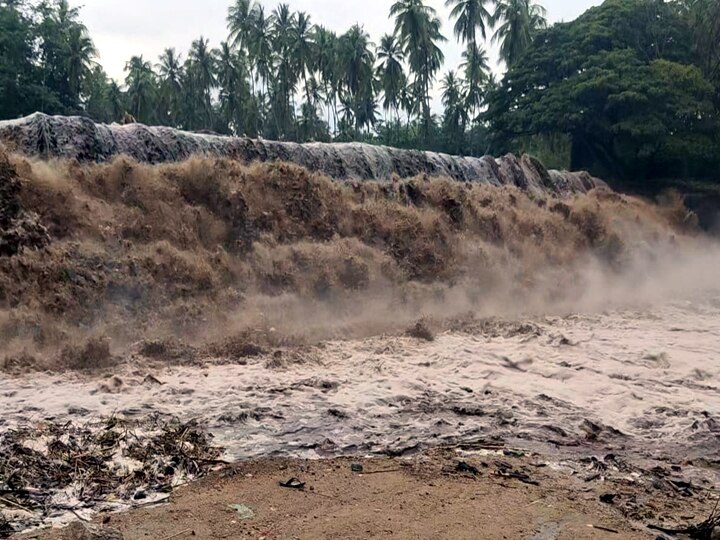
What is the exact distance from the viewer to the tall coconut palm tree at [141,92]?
142 ft

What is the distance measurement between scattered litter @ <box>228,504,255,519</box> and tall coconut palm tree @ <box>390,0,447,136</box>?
3580 centimetres

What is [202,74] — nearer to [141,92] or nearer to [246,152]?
[141,92]

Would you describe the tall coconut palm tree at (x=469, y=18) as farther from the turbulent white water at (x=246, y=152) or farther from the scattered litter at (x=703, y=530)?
the scattered litter at (x=703, y=530)

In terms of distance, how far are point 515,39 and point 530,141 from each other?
12.4 meters

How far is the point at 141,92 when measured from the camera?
1700 inches

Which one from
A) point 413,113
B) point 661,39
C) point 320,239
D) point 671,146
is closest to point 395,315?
point 320,239

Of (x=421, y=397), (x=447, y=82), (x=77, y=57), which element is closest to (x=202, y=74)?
(x=77, y=57)

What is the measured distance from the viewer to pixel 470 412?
6070 millimetres

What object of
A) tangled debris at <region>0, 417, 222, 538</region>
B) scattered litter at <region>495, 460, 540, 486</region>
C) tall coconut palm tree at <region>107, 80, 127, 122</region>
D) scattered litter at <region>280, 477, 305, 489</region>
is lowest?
scattered litter at <region>495, 460, 540, 486</region>

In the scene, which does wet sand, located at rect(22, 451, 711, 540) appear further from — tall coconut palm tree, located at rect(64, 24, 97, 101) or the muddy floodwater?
tall coconut palm tree, located at rect(64, 24, 97, 101)

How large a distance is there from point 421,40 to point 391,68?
368 centimetres

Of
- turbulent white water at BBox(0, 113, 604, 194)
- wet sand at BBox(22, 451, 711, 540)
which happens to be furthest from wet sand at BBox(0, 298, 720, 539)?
turbulent white water at BBox(0, 113, 604, 194)

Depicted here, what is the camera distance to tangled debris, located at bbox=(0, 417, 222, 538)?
397 cm

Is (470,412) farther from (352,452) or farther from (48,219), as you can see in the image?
(48,219)
